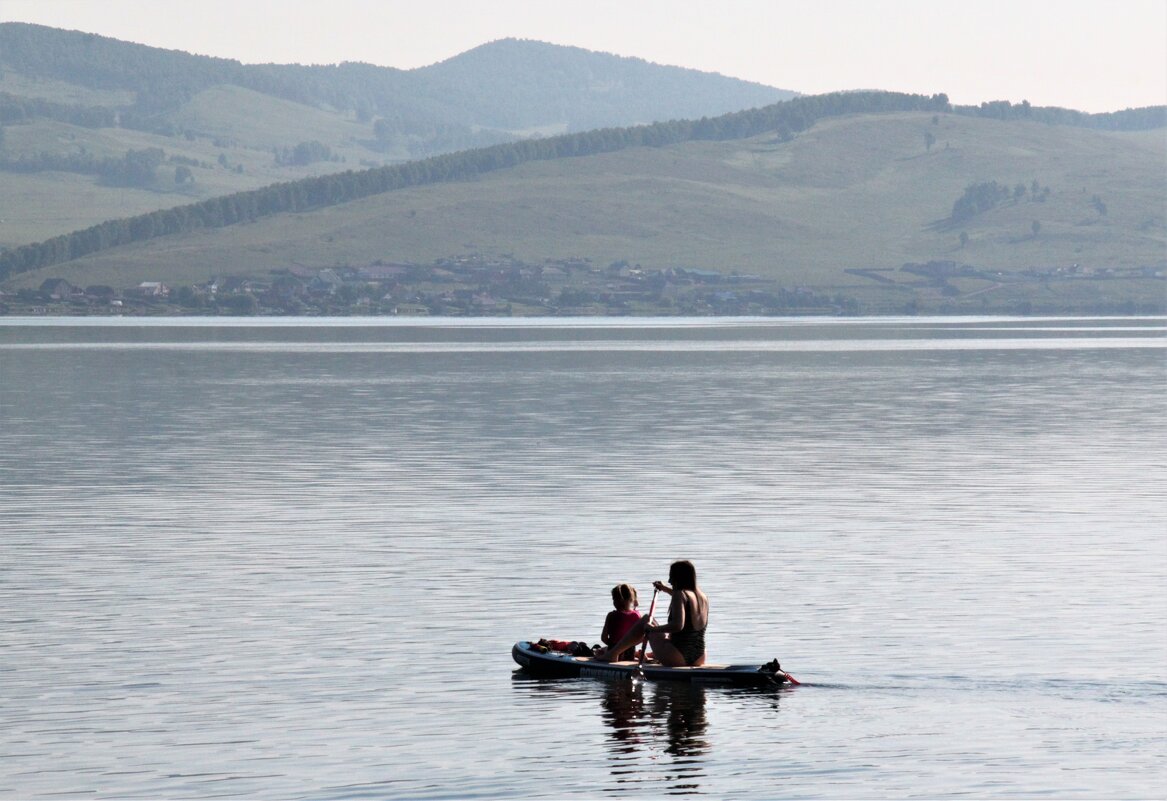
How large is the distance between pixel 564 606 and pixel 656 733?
33.6 feet

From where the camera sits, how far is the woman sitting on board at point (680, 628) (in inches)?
1201

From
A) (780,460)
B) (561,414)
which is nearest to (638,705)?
(780,460)

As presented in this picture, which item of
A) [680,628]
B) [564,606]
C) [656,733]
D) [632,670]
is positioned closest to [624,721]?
[656,733]

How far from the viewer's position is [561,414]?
3863 inches

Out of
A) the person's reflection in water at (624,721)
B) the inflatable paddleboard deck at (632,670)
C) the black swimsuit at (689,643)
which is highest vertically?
the black swimsuit at (689,643)

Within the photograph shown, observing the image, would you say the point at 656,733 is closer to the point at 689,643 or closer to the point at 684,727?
the point at 684,727

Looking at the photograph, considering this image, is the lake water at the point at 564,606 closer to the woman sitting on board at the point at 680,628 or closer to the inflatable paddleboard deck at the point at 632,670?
the inflatable paddleboard deck at the point at 632,670

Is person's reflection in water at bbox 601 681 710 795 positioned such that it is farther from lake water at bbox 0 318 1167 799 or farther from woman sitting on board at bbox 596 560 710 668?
woman sitting on board at bbox 596 560 710 668

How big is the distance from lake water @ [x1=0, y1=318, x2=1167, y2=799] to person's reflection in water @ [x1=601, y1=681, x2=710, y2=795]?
0.24 feet

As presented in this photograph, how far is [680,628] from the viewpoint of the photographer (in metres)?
30.7

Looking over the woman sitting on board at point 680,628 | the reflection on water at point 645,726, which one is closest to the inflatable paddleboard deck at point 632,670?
the reflection on water at point 645,726

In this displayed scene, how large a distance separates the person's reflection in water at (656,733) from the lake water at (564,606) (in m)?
0.07

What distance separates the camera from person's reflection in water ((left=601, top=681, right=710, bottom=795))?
83.1ft

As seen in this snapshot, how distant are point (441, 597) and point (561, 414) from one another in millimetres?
59051
